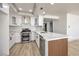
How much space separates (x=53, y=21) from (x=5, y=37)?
175 inches

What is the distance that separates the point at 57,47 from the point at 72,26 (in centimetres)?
558

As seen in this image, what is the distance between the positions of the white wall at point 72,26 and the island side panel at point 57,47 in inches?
183

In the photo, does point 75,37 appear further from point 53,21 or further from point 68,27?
point 53,21

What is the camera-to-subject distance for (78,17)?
334 inches

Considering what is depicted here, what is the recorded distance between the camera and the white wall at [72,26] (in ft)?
25.2

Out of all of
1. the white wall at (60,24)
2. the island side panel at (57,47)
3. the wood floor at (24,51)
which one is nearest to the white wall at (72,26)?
the white wall at (60,24)

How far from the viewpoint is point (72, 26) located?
8016 millimetres

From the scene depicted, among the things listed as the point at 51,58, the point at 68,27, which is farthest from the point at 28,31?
the point at 51,58

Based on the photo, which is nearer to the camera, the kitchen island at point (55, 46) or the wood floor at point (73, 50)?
the kitchen island at point (55, 46)

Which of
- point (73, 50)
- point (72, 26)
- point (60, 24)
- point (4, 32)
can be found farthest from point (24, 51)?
point (72, 26)

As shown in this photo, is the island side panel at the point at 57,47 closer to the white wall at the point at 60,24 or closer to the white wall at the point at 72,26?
the white wall at the point at 60,24

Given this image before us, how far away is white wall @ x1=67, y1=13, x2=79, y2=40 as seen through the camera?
768cm

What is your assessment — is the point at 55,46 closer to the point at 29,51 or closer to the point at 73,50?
the point at 29,51

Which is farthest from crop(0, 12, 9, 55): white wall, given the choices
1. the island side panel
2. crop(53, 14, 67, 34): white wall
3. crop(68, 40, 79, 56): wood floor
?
crop(53, 14, 67, 34): white wall
